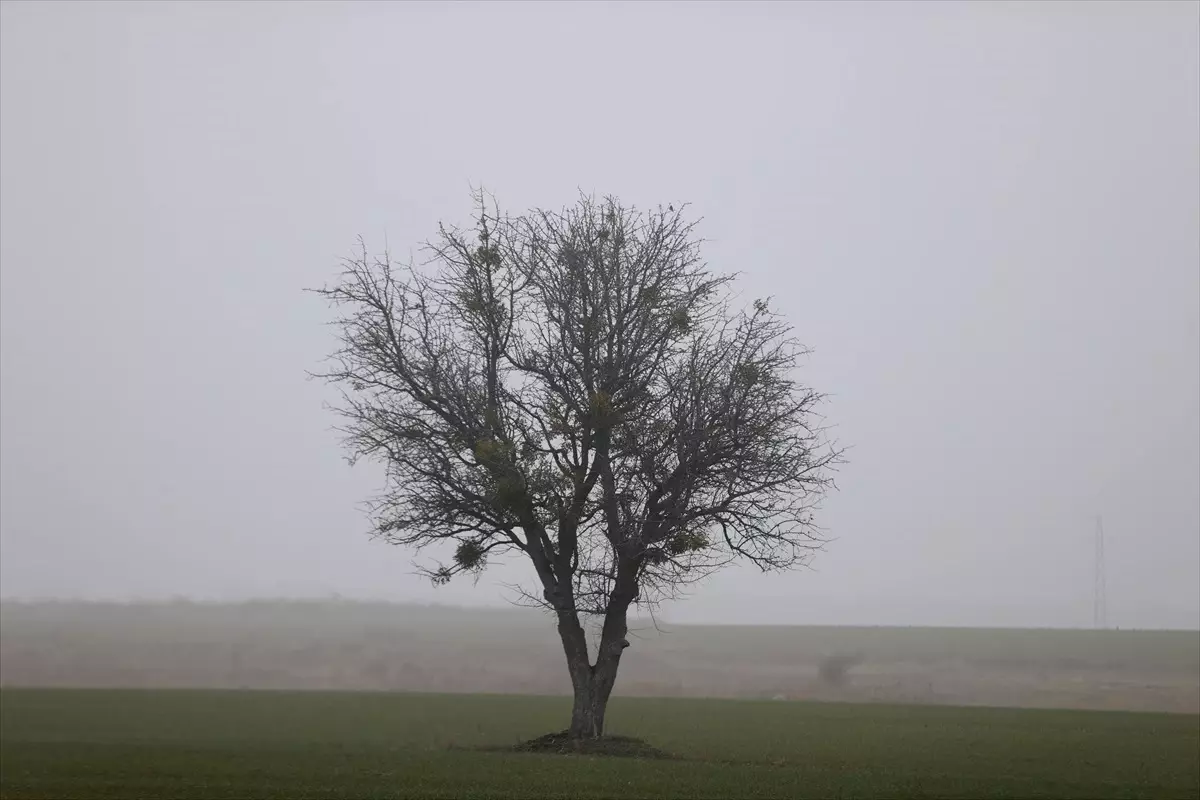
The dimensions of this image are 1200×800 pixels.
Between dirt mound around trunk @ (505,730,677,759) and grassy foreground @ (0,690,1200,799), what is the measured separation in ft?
3.57

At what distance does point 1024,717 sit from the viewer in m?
57.4

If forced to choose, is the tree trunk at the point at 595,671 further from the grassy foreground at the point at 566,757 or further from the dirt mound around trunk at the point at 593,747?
the grassy foreground at the point at 566,757

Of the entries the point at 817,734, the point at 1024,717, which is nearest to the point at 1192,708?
the point at 1024,717

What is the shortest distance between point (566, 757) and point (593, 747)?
176 cm

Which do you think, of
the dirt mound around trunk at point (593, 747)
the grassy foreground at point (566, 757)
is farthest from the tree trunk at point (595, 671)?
the grassy foreground at point (566, 757)

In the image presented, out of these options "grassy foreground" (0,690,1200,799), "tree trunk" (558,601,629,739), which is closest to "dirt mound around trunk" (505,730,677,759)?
"tree trunk" (558,601,629,739)

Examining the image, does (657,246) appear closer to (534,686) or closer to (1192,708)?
(1192,708)

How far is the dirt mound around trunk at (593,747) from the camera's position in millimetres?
33594

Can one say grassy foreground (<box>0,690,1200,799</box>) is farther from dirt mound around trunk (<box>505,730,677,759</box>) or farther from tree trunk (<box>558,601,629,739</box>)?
tree trunk (<box>558,601,629,739</box>)

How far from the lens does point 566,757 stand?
32.3 metres

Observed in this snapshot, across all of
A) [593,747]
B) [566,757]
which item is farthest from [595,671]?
[566,757]

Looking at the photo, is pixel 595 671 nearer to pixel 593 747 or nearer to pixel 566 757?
pixel 593 747

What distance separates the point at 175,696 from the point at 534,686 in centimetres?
2876

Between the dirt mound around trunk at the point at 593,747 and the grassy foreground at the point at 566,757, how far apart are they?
42.8 inches
